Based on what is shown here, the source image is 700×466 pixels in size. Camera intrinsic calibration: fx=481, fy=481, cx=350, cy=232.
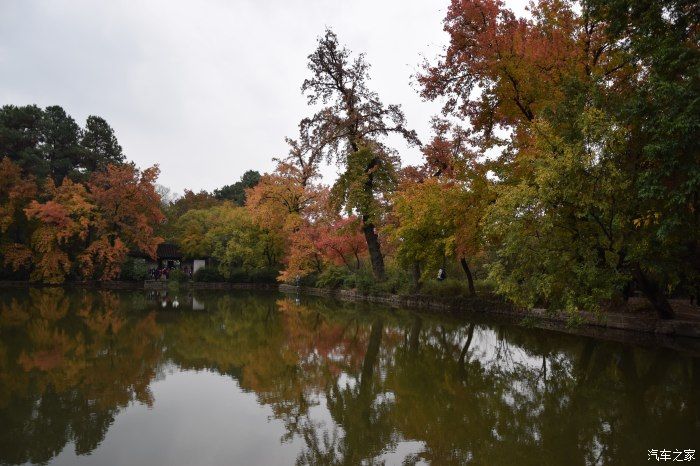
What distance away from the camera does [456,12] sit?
→ 46.5 ft

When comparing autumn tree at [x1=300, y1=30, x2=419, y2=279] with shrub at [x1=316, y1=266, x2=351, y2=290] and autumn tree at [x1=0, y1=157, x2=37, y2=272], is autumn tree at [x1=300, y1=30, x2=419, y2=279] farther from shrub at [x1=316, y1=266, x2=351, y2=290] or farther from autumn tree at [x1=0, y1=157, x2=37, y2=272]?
autumn tree at [x1=0, y1=157, x2=37, y2=272]

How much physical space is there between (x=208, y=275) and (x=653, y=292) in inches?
1229

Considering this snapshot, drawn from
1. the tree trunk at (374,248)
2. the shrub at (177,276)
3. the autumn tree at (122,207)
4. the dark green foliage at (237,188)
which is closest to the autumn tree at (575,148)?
the tree trunk at (374,248)

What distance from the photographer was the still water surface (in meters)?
4.89

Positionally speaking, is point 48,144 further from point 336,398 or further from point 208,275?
point 336,398

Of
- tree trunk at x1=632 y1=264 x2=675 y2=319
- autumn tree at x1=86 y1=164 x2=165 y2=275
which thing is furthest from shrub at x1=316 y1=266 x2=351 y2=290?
tree trunk at x1=632 y1=264 x2=675 y2=319

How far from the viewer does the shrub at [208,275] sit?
3694 cm

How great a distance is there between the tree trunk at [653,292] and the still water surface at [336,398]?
158 cm

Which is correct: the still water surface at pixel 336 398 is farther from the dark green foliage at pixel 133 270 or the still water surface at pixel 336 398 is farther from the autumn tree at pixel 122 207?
the dark green foliage at pixel 133 270

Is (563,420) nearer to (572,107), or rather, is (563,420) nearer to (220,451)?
(220,451)

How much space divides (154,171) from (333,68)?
1577 cm

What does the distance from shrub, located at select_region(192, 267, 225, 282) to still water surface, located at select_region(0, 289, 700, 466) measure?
79.1 ft

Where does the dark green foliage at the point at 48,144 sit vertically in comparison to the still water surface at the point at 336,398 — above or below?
above

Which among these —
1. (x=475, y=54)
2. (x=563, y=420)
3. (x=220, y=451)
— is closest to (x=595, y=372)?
(x=563, y=420)
